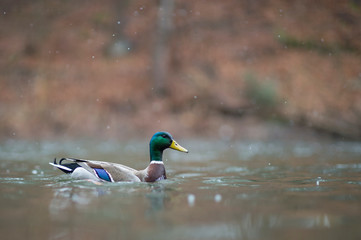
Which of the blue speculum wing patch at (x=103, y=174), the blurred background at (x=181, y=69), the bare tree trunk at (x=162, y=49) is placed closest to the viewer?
the blue speculum wing patch at (x=103, y=174)

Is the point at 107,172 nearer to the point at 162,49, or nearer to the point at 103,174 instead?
the point at 103,174

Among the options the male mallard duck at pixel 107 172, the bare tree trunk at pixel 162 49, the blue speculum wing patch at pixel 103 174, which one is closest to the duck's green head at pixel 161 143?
the male mallard duck at pixel 107 172

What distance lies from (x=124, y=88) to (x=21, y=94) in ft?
19.6

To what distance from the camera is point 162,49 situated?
92.2ft

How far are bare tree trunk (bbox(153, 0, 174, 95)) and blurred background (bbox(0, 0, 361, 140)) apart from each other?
7 cm

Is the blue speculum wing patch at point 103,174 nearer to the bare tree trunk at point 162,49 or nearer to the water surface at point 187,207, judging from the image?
the water surface at point 187,207

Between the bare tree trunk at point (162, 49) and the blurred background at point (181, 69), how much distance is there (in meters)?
0.07

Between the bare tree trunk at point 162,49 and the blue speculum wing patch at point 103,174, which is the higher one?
the bare tree trunk at point 162,49

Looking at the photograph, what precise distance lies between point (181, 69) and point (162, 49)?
5.58 ft

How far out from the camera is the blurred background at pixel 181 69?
24.4 meters

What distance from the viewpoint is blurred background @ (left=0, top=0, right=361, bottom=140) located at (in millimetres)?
24359

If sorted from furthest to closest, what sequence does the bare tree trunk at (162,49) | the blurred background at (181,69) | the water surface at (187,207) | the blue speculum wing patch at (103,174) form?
the bare tree trunk at (162,49) → the blurred background at (181,69) → the blue speculum wing patch at (103,174) → the water surface at (187,207)

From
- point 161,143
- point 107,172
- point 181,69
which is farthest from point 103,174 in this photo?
point 181,69

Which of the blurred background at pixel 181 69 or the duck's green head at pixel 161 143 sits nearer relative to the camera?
the duck's green head at pixel 161 143
